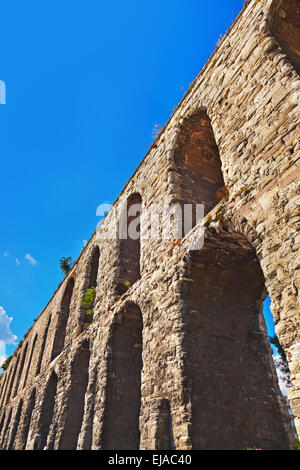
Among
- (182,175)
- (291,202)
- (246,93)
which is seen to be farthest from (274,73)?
(182,175)

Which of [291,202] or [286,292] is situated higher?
[291,202]

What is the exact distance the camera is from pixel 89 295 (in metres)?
10.3

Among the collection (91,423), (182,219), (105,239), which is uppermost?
(105,239)

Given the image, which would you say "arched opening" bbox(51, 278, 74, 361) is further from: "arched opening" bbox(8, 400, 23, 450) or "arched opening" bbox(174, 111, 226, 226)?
"arched opening" bbox(174, 111, 226, 226)

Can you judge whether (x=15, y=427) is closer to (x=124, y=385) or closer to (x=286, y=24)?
(x=124, y=385)

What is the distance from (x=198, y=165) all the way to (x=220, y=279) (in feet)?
9.55

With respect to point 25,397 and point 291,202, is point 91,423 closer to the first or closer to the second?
point 291,202

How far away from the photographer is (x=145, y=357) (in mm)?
5617

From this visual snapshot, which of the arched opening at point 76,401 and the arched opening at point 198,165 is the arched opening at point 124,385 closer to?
the arched opening at point 76,401

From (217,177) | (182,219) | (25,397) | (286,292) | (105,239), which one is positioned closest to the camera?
(286,292)

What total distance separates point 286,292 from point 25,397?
1424 centimetres

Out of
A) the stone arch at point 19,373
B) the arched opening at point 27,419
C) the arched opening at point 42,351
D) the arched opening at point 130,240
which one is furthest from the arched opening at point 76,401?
the stone arch at point 19,373

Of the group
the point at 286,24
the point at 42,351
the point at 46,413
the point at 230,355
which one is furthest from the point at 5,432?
the point at 286,24

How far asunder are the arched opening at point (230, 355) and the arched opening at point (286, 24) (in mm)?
3248
